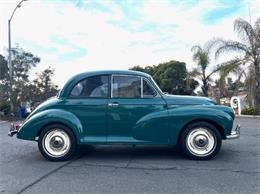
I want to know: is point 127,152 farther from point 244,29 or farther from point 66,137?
point 244,29

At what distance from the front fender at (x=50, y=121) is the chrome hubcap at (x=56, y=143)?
21 centimetres

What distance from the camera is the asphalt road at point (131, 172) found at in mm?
4484

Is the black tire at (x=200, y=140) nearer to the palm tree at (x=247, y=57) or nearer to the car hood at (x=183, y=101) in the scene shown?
the car hood at (x=183, y=101)

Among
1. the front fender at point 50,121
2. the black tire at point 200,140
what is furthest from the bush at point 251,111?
the front fender at point 50,121

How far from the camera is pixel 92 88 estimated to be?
20.7 ft

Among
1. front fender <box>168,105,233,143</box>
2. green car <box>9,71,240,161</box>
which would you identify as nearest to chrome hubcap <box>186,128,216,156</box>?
green car <box>9,71,240,161</box>

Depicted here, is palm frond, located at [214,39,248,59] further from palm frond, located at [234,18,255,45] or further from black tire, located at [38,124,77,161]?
black tire, located at [38,124,77,161]

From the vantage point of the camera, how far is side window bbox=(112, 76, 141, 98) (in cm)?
624

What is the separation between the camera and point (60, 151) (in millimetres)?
6211

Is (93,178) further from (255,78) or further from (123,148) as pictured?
(255,78)

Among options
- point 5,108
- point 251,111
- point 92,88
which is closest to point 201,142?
point 92,88

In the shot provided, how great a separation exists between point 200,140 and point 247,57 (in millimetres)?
15416

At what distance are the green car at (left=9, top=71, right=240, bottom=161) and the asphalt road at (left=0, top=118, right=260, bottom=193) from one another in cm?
35

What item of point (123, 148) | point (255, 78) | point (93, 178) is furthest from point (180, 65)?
point (93, 178)
